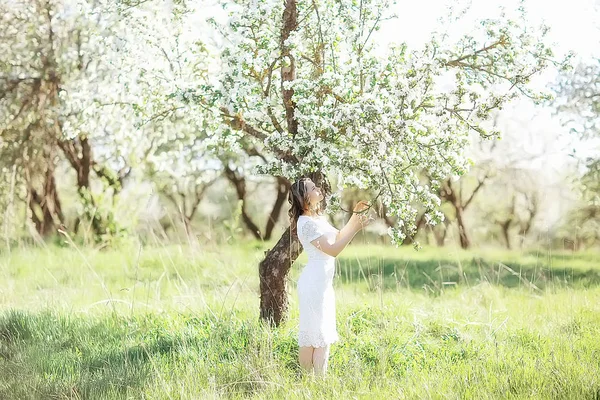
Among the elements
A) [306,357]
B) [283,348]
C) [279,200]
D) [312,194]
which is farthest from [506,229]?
[306,357]

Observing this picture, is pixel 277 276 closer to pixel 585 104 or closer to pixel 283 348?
pixel 283 348

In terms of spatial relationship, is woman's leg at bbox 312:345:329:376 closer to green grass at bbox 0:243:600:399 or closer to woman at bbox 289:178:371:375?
woman at bbox 289:178:371:375

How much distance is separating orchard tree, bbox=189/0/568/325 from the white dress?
1.12 ft

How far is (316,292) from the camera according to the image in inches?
245

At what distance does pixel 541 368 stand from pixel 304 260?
→ 844 cm

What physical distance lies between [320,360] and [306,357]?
13 centimetres

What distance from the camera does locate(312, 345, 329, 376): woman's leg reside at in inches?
249

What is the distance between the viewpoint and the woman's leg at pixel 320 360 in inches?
249

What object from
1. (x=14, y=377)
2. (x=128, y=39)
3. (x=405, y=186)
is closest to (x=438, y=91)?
(x=405, y=186)

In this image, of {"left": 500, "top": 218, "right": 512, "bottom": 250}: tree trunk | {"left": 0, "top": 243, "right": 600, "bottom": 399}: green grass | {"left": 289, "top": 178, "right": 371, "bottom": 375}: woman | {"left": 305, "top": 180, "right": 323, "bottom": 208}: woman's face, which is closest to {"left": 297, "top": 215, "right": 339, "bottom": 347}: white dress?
{"left": 289, "top": 178, "right": 371, "bottom": 375}: woman

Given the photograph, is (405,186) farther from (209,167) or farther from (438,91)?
(209,167)

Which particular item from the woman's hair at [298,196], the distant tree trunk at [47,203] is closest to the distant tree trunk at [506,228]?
the distant tree trunk at [47,203]

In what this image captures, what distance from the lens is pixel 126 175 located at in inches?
880

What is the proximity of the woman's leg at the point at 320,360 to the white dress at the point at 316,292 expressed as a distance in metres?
0.10
